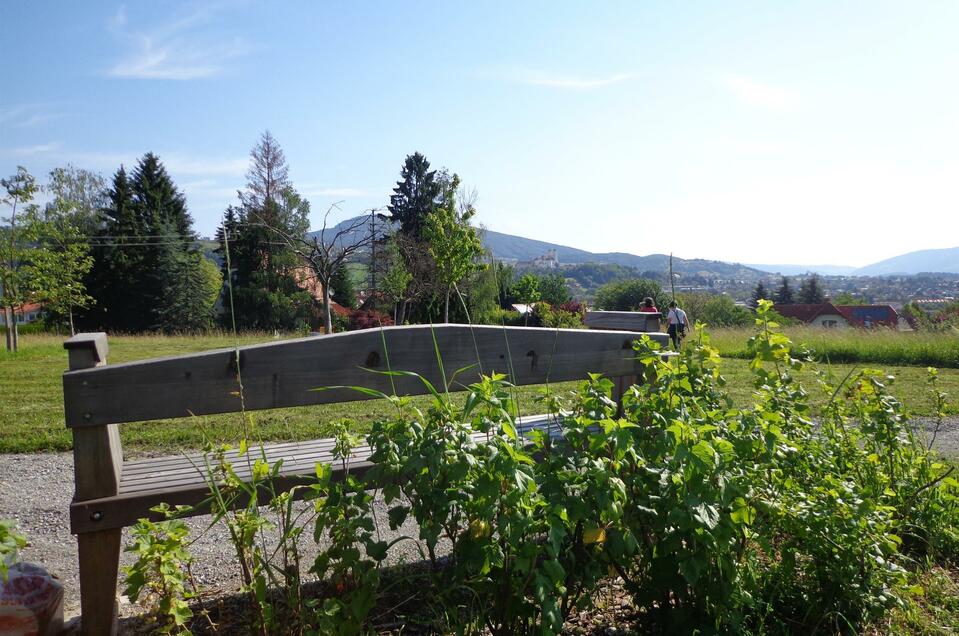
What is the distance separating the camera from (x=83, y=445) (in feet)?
6.05

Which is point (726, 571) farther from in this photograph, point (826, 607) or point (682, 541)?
point (826, 607)

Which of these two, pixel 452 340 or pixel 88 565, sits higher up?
pixel 452 340

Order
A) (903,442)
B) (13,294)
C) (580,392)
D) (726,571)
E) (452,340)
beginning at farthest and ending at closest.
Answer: (13,294)
(903,442)
(452,340)
(580,392)
(726,571)

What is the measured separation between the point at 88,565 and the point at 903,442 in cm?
295

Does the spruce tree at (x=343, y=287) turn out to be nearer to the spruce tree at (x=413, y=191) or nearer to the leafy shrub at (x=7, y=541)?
the spruce tree at (x=413, y=191)

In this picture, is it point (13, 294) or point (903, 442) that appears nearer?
point (903, 442)

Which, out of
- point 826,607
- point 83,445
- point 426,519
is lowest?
point 826,607

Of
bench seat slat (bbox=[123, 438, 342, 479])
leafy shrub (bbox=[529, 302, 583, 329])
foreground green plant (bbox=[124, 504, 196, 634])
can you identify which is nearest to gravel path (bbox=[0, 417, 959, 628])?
foreground green plant (bbox=[124, 504, 196, 634])

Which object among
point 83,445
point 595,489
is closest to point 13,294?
point 83,445

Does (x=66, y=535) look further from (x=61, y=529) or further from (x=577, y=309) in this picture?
(x=577, y=309)

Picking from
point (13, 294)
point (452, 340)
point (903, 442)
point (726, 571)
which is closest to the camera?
point (726, 571)

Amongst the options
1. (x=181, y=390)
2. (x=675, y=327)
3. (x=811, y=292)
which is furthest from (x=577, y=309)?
(x=811, y=292)

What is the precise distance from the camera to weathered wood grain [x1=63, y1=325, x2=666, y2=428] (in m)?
1.80

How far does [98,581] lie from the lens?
185cm
